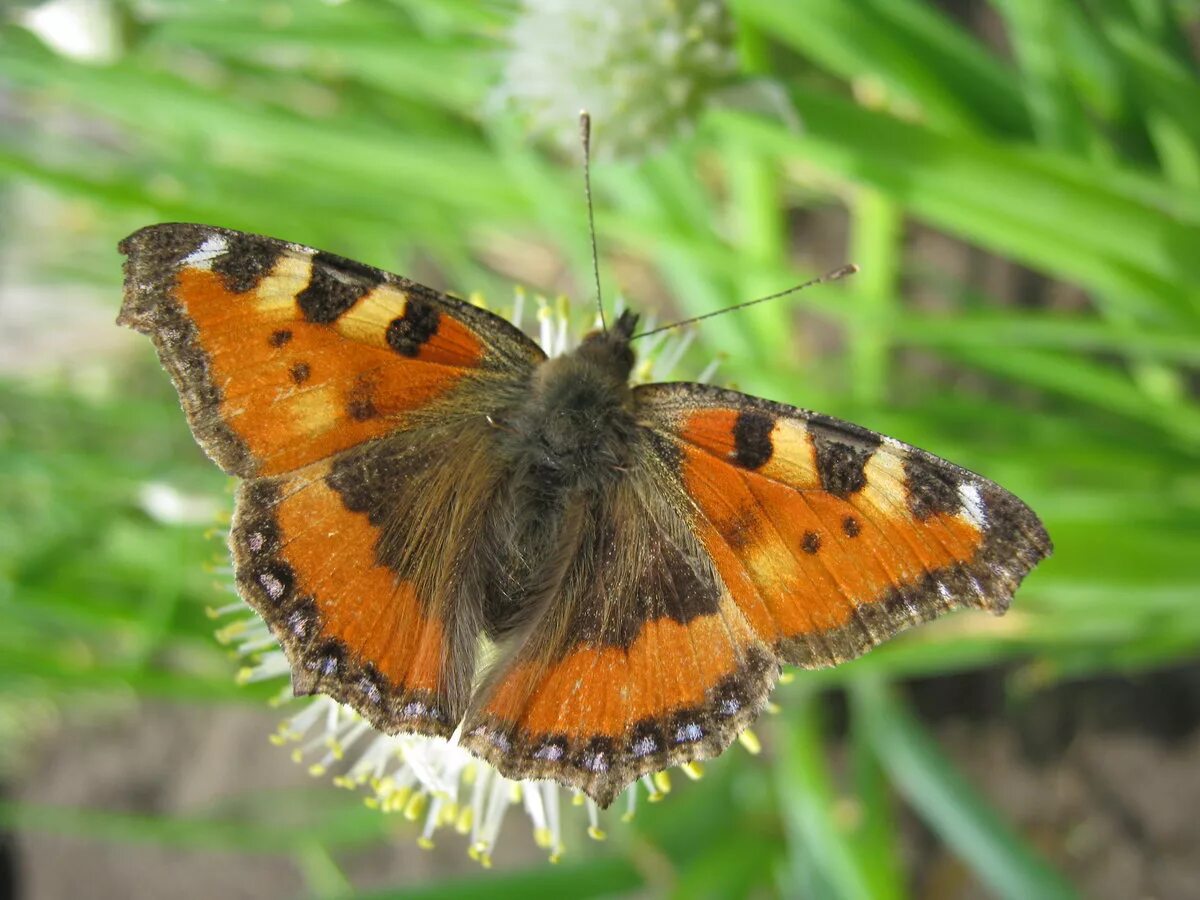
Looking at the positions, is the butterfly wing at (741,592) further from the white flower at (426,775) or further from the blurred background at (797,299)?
the blurred background at (797,299)

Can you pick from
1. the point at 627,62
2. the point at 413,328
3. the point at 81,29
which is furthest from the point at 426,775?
the point at 81,29

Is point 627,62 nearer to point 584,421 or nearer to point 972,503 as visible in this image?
point 584,421

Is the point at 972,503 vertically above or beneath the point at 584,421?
beneath

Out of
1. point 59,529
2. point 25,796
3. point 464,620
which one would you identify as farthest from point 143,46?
point 25,796

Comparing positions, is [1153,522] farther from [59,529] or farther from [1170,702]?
[59,529]

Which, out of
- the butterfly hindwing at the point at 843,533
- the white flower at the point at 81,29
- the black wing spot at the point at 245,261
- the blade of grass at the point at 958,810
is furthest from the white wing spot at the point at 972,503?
the white flower at the point at 81,29

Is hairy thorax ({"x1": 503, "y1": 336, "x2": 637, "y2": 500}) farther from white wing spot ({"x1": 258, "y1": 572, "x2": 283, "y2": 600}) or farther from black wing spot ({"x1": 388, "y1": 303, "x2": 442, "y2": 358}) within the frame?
white wing spot ({"x1": 258, "y1": 572, "x2": 283, "y2": 600})
